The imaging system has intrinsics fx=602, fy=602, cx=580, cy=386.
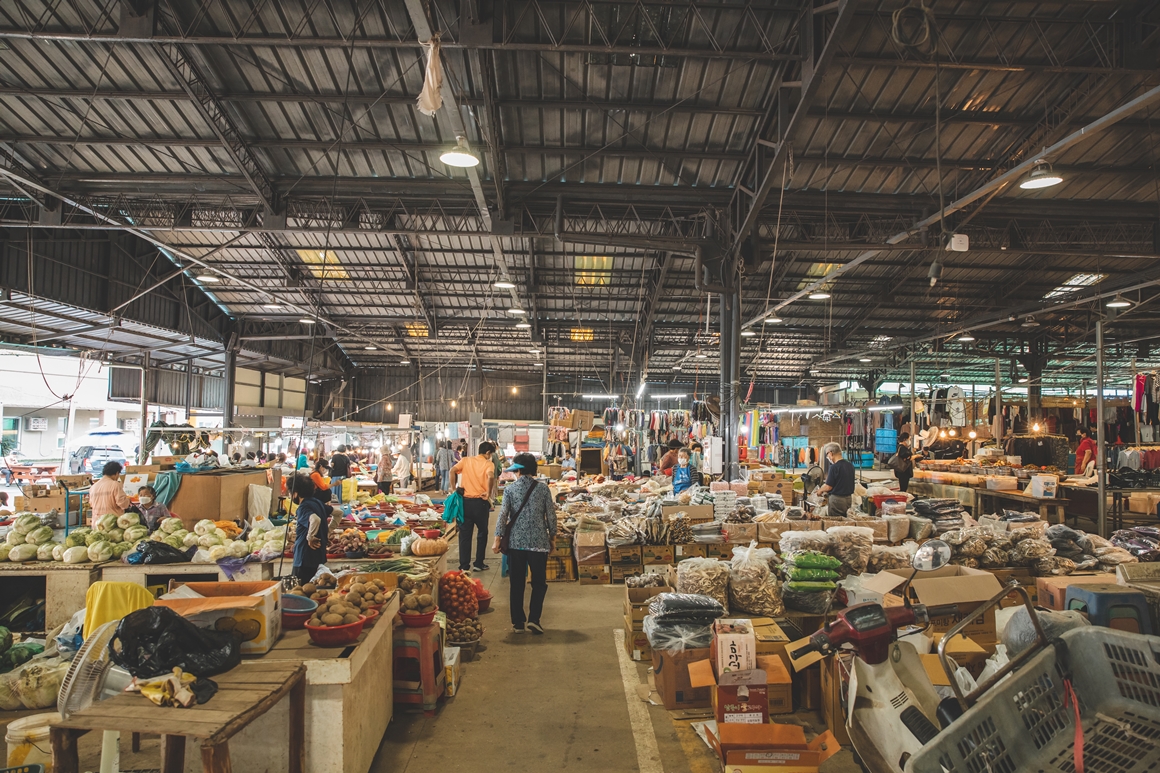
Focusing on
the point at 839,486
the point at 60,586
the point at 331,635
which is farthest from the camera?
the point at 839,486

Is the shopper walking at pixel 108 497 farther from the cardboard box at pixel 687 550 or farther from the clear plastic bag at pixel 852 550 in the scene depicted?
the clear plastic bag at pixel 852 550

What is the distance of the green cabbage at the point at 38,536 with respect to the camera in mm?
5595

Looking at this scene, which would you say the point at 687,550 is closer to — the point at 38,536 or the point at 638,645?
the point at 638,645

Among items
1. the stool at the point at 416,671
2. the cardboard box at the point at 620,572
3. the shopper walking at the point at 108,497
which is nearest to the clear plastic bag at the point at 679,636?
the stool at the point at 416,671

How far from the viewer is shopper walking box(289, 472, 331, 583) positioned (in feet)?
18.7

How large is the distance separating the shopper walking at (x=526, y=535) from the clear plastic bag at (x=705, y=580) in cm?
141

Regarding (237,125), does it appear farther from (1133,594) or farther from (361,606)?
(1133,594)

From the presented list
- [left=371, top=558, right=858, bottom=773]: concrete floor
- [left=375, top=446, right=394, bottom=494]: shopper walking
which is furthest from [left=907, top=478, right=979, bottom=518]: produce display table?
[left=375, top=446, right=394, bottom=494]: shopper walking

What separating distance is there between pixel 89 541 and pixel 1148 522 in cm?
1632

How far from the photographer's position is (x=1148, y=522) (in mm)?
11289

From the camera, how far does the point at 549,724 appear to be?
423cm

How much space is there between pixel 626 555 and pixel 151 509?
589cm

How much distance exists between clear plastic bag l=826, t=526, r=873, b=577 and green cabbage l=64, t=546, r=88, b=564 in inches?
276

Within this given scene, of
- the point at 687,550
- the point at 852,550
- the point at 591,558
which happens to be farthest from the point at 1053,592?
the point at 591,558
